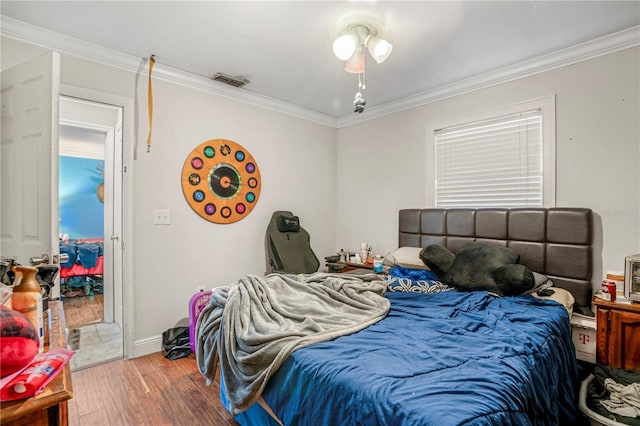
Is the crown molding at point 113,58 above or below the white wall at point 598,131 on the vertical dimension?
above

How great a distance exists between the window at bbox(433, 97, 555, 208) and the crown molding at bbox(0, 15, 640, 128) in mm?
355

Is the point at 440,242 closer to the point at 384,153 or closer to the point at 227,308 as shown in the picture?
the point at 384,153

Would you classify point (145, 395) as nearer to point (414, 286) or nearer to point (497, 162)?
point (414, 286)

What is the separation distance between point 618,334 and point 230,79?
12.0 ft

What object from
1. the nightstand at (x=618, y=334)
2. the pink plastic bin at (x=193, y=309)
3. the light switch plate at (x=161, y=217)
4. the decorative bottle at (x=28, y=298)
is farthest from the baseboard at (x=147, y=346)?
the nightstand at (x=618, y=334)

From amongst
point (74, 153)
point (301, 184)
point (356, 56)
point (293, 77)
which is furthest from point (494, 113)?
point (74, 153)

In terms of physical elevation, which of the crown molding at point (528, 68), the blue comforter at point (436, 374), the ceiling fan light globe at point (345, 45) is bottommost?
the blue comforter at point (436, 374)

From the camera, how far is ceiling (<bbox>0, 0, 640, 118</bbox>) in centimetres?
201

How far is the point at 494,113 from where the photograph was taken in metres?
2.95

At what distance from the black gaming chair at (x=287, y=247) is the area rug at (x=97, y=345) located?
1.65m

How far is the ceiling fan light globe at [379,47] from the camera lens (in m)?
2.11

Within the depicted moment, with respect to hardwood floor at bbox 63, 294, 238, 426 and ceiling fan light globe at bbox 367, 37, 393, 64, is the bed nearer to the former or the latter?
hardwood floor at bbox 63, 294, 238, 426

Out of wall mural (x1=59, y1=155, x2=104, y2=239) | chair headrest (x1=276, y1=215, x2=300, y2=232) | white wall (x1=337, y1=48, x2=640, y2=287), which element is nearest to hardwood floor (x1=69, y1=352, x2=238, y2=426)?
chair headrest (x1=276, y1=215, x2=300, y2=232)

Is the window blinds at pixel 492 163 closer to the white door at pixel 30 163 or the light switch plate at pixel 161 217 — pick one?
the light switch plate at pixel 161 217
